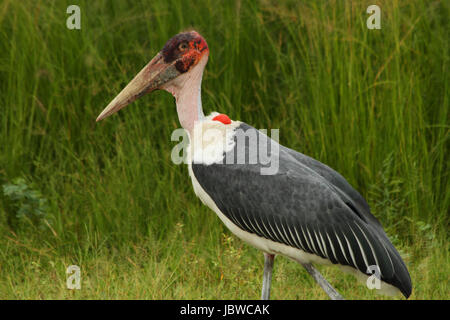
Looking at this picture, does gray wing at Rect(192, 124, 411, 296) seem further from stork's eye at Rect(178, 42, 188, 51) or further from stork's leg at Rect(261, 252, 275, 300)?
stork's eye at Rect(178, 42, 188, 51)

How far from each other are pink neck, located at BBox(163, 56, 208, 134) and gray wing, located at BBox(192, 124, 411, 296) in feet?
0.83

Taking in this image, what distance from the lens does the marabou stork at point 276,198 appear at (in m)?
4.00

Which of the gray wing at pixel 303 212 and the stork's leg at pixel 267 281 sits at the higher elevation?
the gray wing at pixel 303 212

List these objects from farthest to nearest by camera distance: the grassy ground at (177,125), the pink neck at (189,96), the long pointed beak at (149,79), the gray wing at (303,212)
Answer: the grassy ground at (177,125)
the long pointed beak at (149,79)
the pink neck at (189,96)
the gray wing at (303,212)

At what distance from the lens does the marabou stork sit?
3998 mm

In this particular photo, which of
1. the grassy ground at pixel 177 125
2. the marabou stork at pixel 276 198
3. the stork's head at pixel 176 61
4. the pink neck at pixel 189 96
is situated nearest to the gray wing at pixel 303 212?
the marabou stork at pixel 276 198

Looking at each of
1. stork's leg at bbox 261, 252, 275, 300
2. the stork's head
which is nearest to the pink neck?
the stork's head

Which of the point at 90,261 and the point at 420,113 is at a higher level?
the point at 420,113

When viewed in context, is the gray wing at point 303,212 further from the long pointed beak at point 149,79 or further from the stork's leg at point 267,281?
the long pointed beak at point 149,79

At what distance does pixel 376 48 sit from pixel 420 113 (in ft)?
1.95

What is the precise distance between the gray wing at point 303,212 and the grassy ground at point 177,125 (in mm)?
652

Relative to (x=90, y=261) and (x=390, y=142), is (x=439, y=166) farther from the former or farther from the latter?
(x=90, y=261)

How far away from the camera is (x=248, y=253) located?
5109 mm

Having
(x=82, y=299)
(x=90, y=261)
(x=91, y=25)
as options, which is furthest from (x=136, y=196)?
(x=91, y=25)
